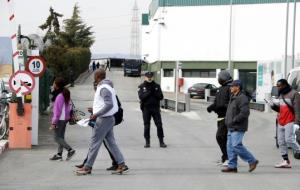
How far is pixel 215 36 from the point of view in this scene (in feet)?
220

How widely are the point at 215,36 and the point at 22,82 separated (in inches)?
2101

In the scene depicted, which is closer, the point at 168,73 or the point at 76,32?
the point at 168,73

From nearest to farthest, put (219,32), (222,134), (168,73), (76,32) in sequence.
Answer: (222,134)
(219,32)
(168,73)
(76,32)

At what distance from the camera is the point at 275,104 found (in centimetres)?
1307

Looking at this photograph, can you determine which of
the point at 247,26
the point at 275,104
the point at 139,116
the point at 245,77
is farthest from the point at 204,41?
the point at 275,104

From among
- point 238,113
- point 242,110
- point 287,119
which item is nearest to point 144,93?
Answer: point 287,119

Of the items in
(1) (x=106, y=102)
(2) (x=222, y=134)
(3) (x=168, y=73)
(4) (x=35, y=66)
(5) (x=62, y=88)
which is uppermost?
(4) (x=35, y=66)

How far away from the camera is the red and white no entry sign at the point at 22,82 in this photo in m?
14.8

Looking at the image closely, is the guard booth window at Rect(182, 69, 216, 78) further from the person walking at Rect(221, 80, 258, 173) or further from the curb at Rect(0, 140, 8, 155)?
the person walking at Rect(221, 80, 258, 173)

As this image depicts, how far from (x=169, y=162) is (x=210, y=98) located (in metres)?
35.7

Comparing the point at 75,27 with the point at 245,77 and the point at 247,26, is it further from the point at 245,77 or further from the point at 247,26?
the point at 245,77

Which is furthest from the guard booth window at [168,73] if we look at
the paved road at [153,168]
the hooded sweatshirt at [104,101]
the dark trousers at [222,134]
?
the hooded sweatshirt at [104,101]

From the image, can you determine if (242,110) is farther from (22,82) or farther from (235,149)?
(22,82)

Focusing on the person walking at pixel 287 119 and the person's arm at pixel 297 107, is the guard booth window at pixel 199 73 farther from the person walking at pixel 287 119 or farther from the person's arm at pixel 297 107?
the person's arm at pixel 297 107
